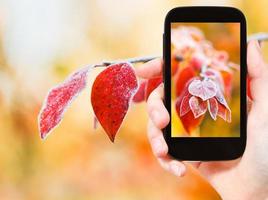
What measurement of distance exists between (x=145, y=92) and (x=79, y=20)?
5.1 inches

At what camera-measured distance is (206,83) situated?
758 millimetres

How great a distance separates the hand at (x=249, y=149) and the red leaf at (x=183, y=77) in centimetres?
3

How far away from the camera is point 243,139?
73 cm

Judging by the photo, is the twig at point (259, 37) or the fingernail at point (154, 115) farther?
the twig at point (259, 37)

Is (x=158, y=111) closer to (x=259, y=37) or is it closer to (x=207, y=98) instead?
(x=207, y=98)

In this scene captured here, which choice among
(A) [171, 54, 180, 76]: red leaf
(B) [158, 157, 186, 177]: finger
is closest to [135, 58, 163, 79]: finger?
(A) [171, 54, 180, 76]: red leaf

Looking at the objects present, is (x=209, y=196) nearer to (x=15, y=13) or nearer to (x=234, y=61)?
(x=234, y=61)

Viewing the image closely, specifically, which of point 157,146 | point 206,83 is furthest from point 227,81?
point 157,146

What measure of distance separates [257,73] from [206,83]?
0.07 metres

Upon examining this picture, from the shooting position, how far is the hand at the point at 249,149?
71cm

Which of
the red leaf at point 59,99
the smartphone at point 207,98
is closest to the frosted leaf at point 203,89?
the smartphone at point 207,98

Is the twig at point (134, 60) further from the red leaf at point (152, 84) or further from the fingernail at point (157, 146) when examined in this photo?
the fingernail at point (157, 146)

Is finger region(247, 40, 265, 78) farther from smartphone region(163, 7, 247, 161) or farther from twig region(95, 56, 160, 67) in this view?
twig region(95, 56, 160, 67)

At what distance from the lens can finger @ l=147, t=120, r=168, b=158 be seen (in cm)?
70
